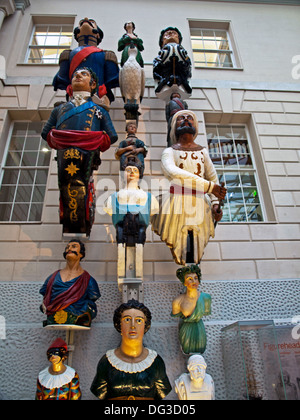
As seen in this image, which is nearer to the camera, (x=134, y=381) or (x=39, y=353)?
(x=134, y=381)

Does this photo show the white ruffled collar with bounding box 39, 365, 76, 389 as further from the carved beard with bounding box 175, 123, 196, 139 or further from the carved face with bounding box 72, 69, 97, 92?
the carved face with bounding box 72, 69, 97, 92

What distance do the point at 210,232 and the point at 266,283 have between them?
3.21ft

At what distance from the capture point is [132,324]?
8.13 feet

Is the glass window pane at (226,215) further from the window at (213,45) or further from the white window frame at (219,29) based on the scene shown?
the white window frame at (219,29)

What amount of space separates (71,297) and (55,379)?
67cm

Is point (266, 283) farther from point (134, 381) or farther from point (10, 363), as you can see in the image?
point (10, 363)

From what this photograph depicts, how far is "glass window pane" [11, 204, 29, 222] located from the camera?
4680 millimetres

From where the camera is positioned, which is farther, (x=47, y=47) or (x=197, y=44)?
(x=197, y=44)

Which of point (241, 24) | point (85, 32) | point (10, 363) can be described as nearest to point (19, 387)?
point (10, 363)

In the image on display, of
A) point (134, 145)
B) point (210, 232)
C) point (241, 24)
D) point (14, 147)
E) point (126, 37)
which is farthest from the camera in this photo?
point (241, 24)

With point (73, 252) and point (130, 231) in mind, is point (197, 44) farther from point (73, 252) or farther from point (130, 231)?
point (73, 252)

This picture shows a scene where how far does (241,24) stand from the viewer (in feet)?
22.4

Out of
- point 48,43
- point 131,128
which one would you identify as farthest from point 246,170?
point 48,43

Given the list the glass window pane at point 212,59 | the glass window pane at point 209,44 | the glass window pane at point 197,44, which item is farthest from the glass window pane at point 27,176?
the glass window pane at point 209,44
